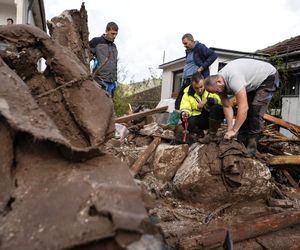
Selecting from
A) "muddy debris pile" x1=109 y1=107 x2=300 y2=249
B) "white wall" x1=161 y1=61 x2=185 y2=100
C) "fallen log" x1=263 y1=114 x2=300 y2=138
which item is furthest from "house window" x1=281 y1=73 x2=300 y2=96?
"white wall" x1=161 y1=61 x2=185 y2=100

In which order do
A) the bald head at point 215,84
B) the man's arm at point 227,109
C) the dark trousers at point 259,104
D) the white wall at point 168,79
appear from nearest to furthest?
1. the bald head at point 215,84
2. the man's arm at point 227,109
3. the dark trousers at point 259,104
4. the white wall at point 168,79

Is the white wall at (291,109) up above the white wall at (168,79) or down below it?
below

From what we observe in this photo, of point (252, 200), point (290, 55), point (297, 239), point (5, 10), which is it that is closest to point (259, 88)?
point (252, 200)

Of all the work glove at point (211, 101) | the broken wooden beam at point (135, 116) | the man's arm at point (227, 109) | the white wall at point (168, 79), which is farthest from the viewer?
Answer: the white wall at point (168, 79)

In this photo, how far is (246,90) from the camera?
5.29m

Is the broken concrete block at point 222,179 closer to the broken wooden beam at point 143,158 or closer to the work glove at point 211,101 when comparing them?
the broken wooden beam at point 143,158

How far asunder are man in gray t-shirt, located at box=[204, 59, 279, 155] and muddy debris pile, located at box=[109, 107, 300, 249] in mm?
322

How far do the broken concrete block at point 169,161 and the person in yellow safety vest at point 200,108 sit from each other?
1.51 ft

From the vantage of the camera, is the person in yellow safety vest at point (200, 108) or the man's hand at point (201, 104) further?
the man's hand at point (201, 104)

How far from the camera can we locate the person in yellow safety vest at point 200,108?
5.76 m

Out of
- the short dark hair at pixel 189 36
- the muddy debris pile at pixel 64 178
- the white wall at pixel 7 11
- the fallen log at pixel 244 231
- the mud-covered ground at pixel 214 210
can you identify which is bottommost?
the mud-covered ground at pixel 214 210

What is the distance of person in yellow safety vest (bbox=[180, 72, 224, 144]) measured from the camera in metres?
5.76

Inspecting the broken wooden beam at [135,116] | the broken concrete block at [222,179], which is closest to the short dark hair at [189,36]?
the broken wooden beam at [135,116]

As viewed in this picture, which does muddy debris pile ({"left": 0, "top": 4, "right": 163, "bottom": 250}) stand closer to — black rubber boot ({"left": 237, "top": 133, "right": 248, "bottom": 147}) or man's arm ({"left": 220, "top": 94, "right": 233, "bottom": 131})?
man's arm ({"left": 220, "top": 94, "right": 233, "bottom": 131})
